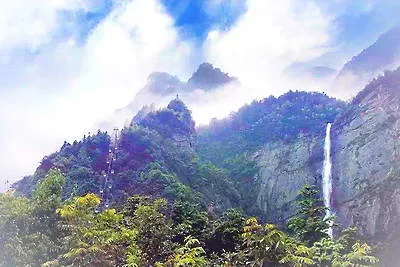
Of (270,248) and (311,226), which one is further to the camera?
(311,226)

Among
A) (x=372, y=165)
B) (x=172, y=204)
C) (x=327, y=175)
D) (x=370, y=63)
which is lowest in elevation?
(x=172, y=204)

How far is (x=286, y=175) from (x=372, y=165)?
950cm

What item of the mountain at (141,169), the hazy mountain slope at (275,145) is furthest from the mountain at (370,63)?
the mountain at (141,169)

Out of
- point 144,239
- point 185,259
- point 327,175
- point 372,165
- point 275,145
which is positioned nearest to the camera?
point 185,259

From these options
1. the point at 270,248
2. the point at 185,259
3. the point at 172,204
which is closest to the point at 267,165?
the point at 172,204

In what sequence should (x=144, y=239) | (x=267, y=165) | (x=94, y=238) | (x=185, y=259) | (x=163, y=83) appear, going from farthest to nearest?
(x=163, y=83) → (x=267, y=165) → (x=144, y=239) → (x=94, y=238) → (x=185, y=259)

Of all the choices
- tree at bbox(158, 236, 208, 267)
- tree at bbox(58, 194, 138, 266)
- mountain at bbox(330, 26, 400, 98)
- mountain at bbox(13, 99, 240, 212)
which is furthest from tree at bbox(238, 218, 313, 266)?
mountain at bbox(330, 26, 400, 98)

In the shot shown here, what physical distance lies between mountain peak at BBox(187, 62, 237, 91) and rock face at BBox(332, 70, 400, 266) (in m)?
36.6

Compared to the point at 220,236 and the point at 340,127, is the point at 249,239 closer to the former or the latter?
the point at 220,236

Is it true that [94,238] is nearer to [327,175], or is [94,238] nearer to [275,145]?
[327,175]

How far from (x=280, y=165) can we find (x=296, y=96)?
2074cm

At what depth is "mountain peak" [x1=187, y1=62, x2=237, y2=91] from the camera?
8150cm

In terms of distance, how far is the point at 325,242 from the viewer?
15336mm

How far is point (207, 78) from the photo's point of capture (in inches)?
3223
